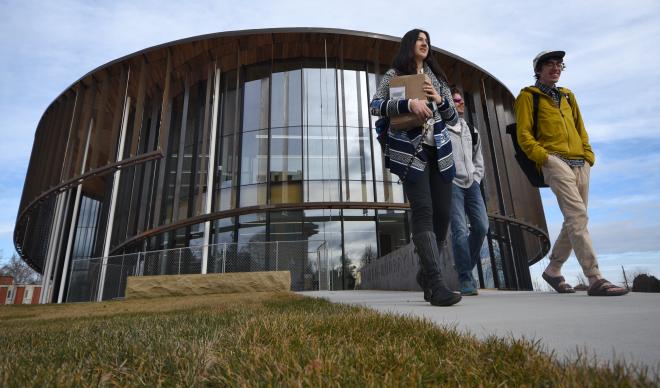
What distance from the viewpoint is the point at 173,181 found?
18688mm

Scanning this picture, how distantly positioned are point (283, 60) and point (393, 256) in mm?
12641

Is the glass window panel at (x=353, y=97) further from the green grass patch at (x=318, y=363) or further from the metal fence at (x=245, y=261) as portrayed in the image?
the green grass patch at (x=318, y=363)

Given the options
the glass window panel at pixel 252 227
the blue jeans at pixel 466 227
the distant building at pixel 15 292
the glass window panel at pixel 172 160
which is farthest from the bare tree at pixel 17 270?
the blue jeans at pixel 466 227

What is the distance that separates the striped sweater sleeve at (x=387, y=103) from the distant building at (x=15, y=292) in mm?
56336

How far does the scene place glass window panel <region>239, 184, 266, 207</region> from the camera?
659 inches

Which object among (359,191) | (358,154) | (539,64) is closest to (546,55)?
(539,64)

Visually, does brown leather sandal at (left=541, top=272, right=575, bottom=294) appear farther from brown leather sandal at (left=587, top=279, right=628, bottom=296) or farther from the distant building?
the distant building

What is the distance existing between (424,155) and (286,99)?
52.0 ft

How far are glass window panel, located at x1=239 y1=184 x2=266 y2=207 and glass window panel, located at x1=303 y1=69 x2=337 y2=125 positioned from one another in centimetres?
368

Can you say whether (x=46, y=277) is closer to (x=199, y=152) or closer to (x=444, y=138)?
(x=199, y=152)

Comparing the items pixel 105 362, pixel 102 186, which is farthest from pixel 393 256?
pixel 102 186

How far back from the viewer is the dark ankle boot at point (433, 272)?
3.01m

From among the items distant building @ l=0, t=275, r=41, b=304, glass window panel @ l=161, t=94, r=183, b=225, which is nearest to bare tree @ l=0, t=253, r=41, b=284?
distant building @ l=0, t=275, r=41, b=304

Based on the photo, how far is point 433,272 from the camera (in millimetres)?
3191
